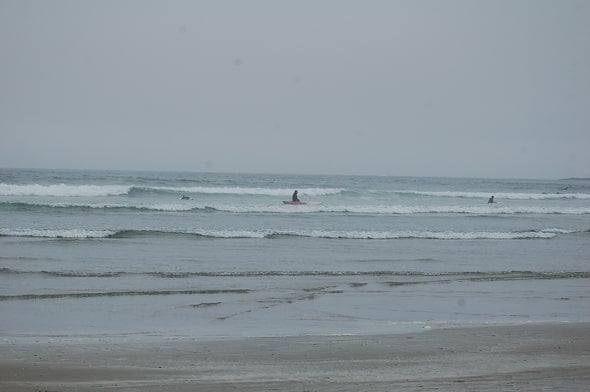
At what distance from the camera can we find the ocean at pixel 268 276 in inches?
361

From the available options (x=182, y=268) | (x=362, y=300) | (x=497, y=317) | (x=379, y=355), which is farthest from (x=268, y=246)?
(x=379, y=355)

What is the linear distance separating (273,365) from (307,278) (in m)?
6.81

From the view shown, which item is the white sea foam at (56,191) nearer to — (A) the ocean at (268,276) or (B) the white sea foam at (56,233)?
(A) the ocean at (268,276)

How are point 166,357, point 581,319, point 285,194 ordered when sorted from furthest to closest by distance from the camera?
1. point 285,194
2. point 581,319
3. point 166,357

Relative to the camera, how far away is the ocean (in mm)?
9180

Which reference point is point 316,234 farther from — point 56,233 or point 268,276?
point 268,276

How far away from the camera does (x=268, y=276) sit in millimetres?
13602

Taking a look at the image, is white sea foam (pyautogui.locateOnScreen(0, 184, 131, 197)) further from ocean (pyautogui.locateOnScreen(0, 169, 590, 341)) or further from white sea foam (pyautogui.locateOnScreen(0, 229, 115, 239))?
white sea foam (pyautogui.locateOnScreen(0, 229, 115, 239))

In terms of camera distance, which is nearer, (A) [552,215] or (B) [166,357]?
(B) [166,357]

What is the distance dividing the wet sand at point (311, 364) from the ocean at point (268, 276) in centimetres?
66

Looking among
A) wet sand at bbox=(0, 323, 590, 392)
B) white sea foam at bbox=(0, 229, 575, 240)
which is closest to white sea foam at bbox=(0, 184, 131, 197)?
white sea foam at bbox=(0, 229, 575, 240)

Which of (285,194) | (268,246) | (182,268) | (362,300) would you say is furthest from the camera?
(285,194)

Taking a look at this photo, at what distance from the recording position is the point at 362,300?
11.1 meters

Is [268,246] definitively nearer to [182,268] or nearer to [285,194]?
[182,268]
